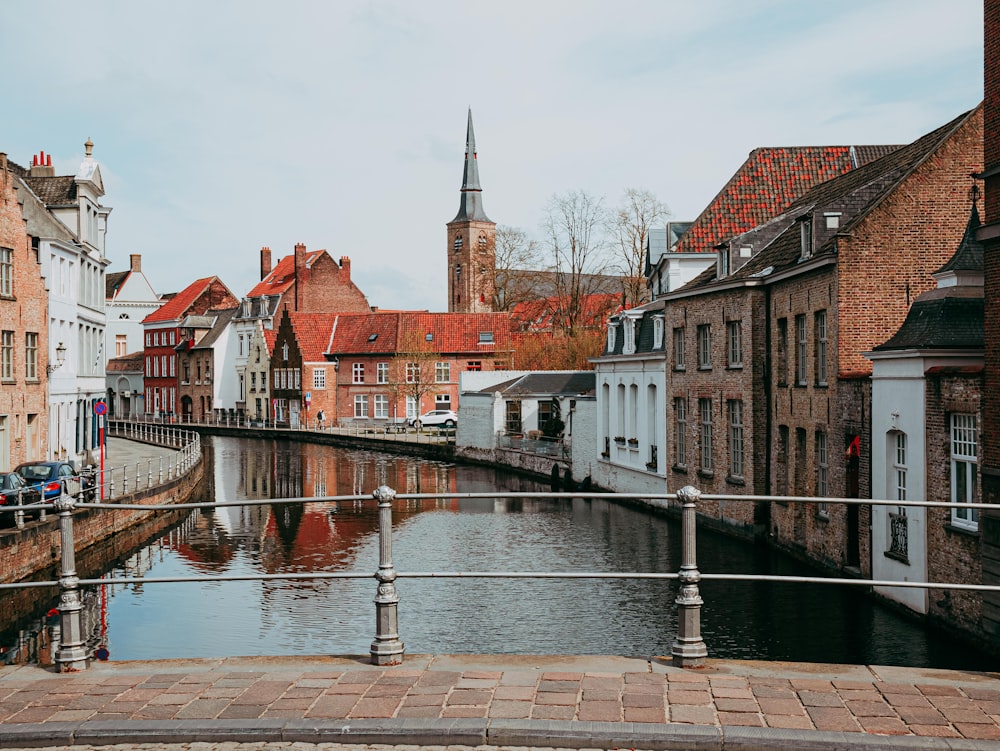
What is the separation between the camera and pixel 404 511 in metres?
31.9

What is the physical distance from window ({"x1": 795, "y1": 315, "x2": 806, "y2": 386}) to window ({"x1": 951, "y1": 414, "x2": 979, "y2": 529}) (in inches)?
280

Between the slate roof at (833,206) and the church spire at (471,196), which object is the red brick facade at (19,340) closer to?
the slate roof at (833,206)

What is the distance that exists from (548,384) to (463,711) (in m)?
42.4

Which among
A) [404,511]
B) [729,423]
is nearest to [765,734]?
[729,423]

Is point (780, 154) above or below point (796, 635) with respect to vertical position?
above

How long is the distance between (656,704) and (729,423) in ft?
67.2

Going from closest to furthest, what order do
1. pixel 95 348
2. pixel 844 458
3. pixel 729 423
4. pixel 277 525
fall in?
1. pixel 844 458
2. pixel 729 423
3. pixel 277 525
4. pixel 95 348

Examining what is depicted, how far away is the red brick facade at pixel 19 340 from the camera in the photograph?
2916 cm

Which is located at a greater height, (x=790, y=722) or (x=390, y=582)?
(x=390, y=582)

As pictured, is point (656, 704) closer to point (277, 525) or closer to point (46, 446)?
point (277, 525)

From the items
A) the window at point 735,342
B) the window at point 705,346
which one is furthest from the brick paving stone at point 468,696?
the window at point 705,346

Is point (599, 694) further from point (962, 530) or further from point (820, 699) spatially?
point (962, 530)

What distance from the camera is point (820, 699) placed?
5.35 metres

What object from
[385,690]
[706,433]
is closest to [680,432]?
[706,433]
